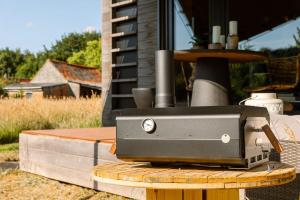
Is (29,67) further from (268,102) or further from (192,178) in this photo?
(192,178)

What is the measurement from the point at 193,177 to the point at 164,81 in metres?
0.59

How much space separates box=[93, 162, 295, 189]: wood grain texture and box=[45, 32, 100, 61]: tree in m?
58.6

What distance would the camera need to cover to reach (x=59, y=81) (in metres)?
42.4

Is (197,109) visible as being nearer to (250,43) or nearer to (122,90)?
(250,43)

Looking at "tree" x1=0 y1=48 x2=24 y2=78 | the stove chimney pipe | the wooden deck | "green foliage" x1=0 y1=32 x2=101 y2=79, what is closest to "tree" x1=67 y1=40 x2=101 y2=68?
"green foliage" x1=0 y1=32 x2=101 y2=79

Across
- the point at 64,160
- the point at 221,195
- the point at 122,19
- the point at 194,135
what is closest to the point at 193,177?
the point at 194,135

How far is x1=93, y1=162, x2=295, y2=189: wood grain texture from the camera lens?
1.50 metres

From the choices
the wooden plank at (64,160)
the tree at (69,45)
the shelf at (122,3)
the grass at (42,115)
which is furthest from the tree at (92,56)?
the wooden plank at (64,160)

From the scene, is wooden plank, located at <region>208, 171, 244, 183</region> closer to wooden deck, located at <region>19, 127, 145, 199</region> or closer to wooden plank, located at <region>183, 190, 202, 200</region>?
wooden plank, located at <region>183, 190, 202, 200</region>

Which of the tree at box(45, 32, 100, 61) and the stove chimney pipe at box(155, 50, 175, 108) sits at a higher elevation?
the tree at box(45, 32, 100, 61)

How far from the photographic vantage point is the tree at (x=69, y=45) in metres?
59.9

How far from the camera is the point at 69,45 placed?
199ft

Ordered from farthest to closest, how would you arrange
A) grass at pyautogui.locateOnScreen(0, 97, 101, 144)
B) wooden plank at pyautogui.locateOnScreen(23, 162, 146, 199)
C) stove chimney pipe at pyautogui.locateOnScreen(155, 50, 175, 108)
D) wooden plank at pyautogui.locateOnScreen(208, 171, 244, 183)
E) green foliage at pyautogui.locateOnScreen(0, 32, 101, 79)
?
green foliage at pyautogui.locateOnScreen(0, 32, 101, 79), grass at pyautogui.locateOnScreen(0, 97, 101, 144), wooden plank at pyautogui.locateOnScreen(23, 162, 146, 199), stove chimney pipe at pyautogui.locateOnScreen(155, 50, 175, 108), wooden plank at pyautogui.locateOnScreen(208, 171, 244, 183)

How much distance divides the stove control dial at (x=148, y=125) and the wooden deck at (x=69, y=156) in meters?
2.01
